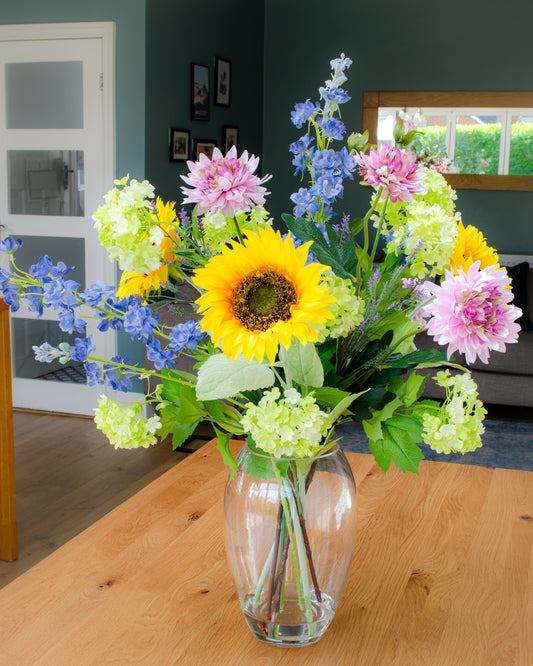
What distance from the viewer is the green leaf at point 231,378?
2.50ft

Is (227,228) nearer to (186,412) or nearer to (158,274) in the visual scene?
(158,274)

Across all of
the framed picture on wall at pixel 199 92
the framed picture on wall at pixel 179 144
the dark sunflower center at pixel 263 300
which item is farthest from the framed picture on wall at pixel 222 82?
the dark sunflower center at pixel 263 300

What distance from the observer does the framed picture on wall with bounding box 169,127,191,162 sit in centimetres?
450

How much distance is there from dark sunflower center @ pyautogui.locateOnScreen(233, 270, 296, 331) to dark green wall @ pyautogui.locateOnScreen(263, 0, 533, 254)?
17.2 ft

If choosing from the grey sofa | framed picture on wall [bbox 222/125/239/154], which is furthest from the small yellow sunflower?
framed picture on wall [bbox 222/125/239/154]

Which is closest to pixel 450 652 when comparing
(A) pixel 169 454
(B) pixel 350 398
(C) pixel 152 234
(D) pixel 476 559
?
(D) pixel 476 559

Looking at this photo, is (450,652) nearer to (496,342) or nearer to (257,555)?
(257,555)

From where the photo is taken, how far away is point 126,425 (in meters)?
0.84

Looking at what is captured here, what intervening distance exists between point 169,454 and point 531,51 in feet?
13.0

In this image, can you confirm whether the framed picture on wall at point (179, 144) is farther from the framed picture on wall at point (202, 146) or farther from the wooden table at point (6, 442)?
the wooden table at point (6, 442)

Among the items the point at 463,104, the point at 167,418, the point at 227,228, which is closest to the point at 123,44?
the point at 463,104

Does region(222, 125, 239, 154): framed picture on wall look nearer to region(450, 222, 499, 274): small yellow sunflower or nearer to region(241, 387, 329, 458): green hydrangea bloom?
region(450, 222, 499, 274): small yellow sunflower

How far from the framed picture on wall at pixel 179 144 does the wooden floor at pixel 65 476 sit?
1652 mm

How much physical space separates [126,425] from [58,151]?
3.80 meters
